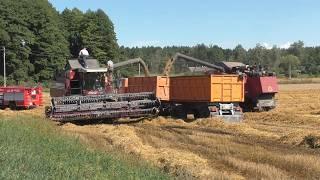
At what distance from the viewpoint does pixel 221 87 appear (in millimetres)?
26688

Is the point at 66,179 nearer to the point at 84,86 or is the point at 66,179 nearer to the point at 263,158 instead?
the point at 263,158

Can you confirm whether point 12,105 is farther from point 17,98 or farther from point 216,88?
point 216,88

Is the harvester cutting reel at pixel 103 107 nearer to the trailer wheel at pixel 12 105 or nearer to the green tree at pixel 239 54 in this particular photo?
the trailer wheel at pixel 12 105

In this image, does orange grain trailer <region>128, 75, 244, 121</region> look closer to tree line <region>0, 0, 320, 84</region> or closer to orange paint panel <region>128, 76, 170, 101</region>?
orange paint panel <region>128, 76, 170, 101</region>

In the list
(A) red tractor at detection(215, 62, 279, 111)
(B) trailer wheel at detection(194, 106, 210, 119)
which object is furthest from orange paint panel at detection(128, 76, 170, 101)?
(A) red tractor at detection(215, 62, 279, 111)

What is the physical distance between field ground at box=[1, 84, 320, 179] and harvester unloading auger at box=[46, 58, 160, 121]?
22.4 inches

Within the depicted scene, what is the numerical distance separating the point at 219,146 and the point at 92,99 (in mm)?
10169

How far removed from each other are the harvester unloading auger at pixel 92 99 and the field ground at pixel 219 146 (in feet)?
1.87

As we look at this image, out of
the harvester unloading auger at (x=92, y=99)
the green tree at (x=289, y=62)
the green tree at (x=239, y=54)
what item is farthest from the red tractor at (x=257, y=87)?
the green tree at (x=239, y=54)

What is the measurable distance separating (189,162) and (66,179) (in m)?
5.93

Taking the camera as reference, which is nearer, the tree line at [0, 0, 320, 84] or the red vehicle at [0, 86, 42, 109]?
the red vehicle at [0, 86, 42, 109]

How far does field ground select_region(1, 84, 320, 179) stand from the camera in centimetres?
1283

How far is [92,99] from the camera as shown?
84.8ft

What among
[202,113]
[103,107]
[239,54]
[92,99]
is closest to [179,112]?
[202,113]
